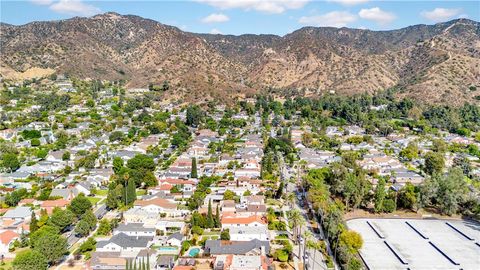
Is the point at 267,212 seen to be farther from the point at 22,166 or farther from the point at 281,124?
the point at 281,124

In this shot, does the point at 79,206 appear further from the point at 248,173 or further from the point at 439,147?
the point at 439,147

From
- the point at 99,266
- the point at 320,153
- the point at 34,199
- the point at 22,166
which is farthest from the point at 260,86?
the point at 99,266

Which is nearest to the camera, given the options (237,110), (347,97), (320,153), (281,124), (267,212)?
(267,212)

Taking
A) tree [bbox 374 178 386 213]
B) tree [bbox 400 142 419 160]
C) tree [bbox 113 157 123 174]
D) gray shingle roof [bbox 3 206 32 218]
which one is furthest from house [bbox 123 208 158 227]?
tree [bbox 400 142 419 160]

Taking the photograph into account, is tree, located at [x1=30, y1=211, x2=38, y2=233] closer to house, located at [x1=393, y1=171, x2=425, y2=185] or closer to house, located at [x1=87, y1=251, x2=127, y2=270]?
house, located at [x1=87, y1=251, x2=127, y2=270]

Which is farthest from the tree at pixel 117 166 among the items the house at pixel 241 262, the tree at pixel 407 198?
the tree at pixel 407 198

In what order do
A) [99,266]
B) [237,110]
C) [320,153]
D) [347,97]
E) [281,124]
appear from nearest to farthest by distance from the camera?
[99,266]
[320,153]
[281,124]
[237,110]
[347,97]
